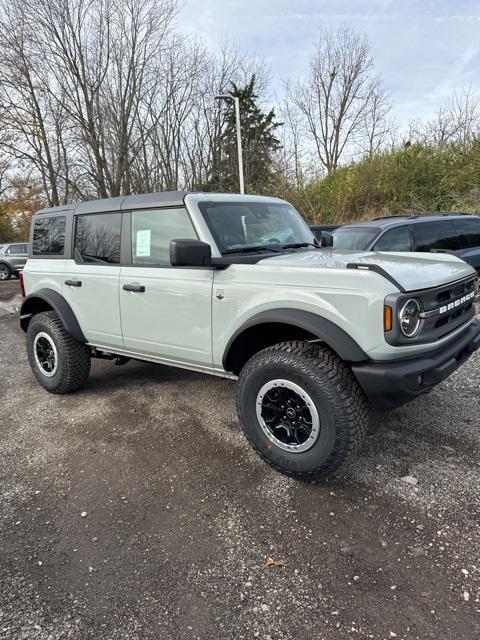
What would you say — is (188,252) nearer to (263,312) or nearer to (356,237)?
(263,312)

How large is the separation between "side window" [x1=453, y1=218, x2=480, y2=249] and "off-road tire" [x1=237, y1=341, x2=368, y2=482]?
583 cm

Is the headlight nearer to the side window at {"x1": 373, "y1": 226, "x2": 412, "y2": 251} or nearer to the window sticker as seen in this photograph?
the window sticker

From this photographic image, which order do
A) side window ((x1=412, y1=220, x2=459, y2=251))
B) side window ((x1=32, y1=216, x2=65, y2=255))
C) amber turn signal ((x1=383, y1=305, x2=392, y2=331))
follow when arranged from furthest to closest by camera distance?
side window ((x1=412, y1=220, x2=459, y2=251))
side window ((x1=32, y1=216, x2=65, y2=255))
amber turn signal ((x1=383, y1=305, x2=392, y2=331))

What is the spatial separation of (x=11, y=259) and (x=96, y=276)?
1711 cm

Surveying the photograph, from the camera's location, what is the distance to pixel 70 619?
1835 millimetres

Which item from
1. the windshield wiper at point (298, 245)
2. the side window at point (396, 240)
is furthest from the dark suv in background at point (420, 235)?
the windshield wiper at point (298, 245)

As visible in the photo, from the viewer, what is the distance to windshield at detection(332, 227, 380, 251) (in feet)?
21.3

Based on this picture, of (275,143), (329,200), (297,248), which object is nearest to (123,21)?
(275,143)

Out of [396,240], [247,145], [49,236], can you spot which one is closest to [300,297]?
[49,236]

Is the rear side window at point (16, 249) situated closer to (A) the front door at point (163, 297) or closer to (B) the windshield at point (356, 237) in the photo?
(B) the windshield at point (356, 237)

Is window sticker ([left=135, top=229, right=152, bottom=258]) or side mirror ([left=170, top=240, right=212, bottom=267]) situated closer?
side mirror ([left=170, top=240, right=212, bottom=267])

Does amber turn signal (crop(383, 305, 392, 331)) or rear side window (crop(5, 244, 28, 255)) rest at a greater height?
rear side window (crop(5, 244, 28, 255))

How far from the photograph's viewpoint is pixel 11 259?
727 inches

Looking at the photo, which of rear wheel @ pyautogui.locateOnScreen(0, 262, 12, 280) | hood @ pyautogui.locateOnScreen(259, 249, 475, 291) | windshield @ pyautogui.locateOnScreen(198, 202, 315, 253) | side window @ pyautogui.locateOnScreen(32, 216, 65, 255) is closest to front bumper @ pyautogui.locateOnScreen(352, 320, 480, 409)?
hood @ pyautogui.locateOnScreen(259, 249, 475, 291)
